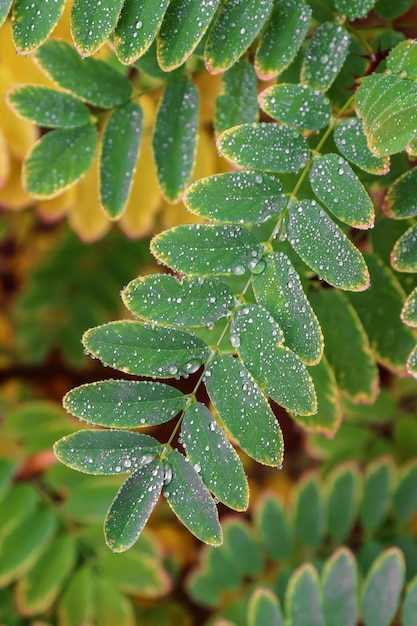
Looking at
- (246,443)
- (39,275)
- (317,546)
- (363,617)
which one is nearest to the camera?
(246,443)

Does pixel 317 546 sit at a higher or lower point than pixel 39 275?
lower

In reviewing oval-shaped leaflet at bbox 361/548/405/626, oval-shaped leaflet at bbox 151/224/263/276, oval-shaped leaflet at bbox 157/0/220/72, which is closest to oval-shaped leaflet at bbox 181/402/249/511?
oval-shaped leaflet at bbox 151/224/263/276

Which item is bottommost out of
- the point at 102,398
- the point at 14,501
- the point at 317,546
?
the point at 317,546

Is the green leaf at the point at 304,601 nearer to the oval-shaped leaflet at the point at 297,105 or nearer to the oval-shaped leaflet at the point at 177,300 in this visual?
the oval-shaped leaflet at the point at 177,300

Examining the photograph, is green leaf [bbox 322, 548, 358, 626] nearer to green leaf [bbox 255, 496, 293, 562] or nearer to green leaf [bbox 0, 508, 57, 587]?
green leaf [bbox 255, 496, 293, 562]

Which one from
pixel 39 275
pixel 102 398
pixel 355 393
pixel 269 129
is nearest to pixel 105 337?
pixel 102 398

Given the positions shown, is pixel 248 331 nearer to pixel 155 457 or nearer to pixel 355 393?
pixel 155 457

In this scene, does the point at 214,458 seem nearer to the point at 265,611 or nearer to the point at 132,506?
the point at 132,506

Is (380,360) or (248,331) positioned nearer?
(248,331)
